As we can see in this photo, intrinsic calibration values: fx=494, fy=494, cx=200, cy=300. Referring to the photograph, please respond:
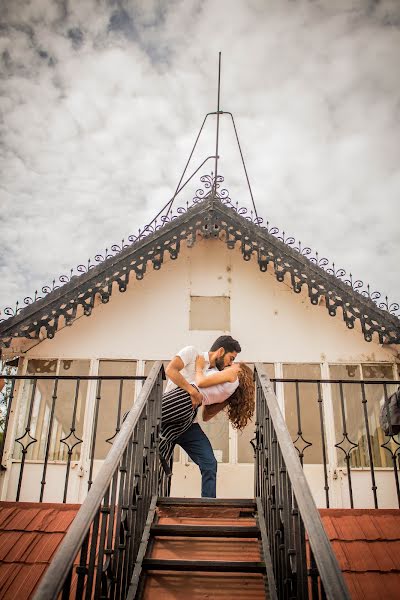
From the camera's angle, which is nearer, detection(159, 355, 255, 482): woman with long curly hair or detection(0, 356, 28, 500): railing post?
detection(159, 355, 255, 482): woman with long curly hair

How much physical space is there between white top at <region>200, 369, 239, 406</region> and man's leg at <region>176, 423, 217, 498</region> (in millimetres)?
400

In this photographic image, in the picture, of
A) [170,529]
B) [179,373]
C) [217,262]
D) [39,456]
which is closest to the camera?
[170,529]

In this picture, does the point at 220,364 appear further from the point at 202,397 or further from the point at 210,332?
the point at 210,332

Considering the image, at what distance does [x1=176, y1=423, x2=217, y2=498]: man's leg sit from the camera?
16.8 ft

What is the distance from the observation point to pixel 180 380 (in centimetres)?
496

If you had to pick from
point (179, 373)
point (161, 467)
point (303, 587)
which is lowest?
point (303, 587)

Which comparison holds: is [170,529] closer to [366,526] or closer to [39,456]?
[366,526]

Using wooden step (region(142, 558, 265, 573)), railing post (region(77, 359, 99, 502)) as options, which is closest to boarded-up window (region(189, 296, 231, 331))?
railing post (region(77, 359, 99, 502))

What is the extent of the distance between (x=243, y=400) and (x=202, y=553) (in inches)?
69.8

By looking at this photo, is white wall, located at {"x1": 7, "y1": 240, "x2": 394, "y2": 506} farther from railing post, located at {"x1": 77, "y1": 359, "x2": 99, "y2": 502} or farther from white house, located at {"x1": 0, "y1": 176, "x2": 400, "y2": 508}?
railing post, located at {"x1": 77, "y1": 359, "x2": 99, "y2": 502}

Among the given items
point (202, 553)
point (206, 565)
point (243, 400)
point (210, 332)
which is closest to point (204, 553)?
point (202, 553)

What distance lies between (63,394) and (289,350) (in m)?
3.81

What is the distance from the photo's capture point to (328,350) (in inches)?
318

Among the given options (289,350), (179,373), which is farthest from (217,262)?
(179,373)
